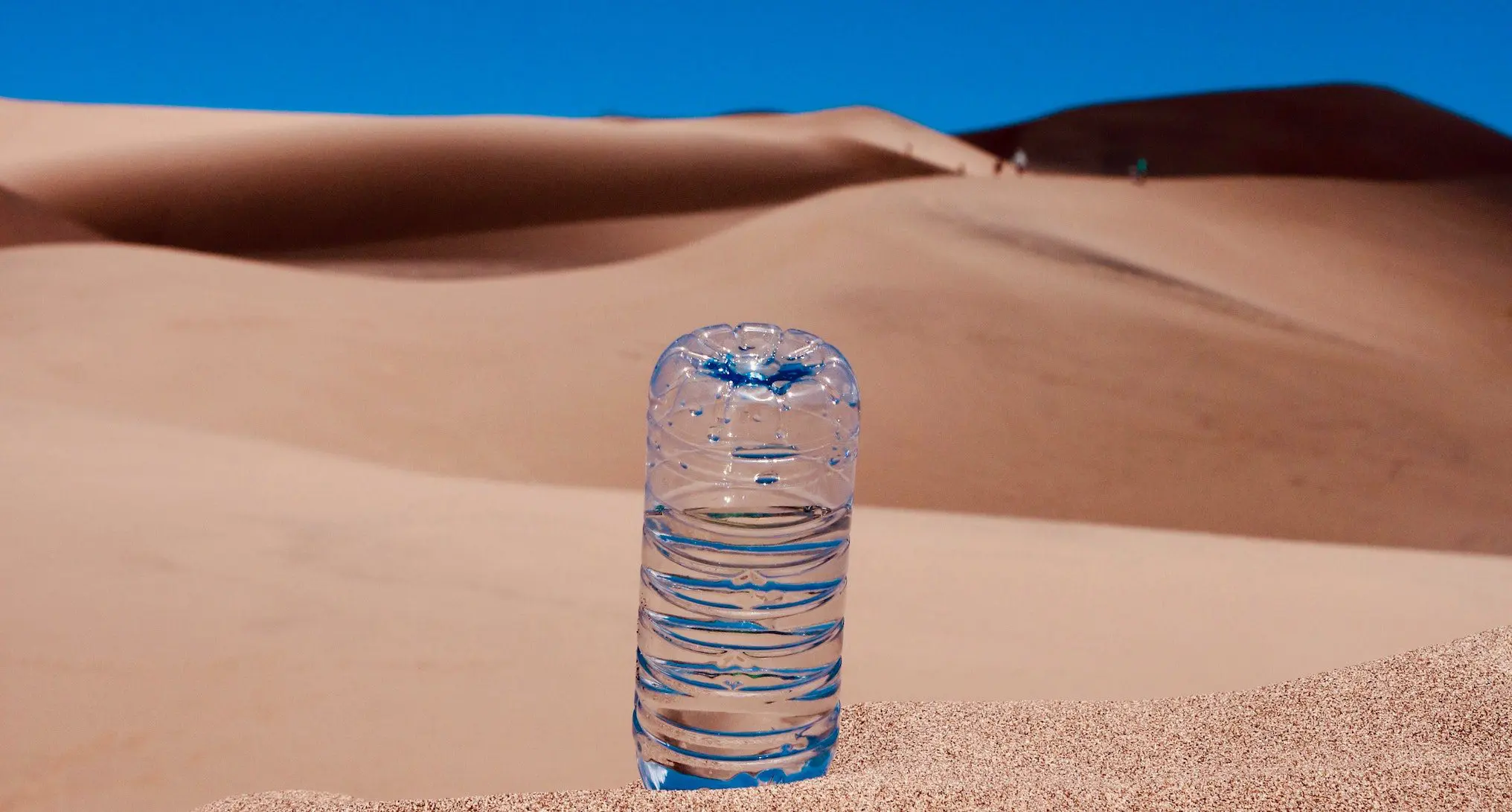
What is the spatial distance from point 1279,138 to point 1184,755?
2720 cm

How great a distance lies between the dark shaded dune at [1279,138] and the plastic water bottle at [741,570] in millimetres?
23661

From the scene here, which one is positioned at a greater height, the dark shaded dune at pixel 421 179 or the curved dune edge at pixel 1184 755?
the dark shaded dune at pixel 421 179

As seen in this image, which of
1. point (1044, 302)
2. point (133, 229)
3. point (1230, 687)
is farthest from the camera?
point (133, 229)

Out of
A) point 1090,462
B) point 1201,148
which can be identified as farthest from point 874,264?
point 1201,148

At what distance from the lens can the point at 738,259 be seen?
13203 mm

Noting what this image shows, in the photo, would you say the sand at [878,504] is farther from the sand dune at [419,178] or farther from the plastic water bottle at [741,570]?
the sand dune at [419,178]

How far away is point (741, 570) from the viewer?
9.75ft

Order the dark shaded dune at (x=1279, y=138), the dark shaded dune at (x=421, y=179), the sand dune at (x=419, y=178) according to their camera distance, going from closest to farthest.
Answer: the dark shaded dune at (x=1279, y=138) < the sand dune at (x=419, y=178) < the dark shaded dune at (x=421, y=179)

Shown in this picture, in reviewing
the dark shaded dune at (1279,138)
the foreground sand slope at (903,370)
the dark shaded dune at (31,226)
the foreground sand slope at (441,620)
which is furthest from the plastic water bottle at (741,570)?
the dark shaded dune at (1279,138)

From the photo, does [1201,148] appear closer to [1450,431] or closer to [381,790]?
→ [1450,431]

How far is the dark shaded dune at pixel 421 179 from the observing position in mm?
25562

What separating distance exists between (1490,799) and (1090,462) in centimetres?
690

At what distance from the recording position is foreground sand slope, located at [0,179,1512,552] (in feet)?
27.0

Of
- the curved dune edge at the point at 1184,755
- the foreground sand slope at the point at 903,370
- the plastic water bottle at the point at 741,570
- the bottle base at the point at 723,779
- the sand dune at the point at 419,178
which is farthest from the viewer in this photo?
the sand dune at the point at 419,178
